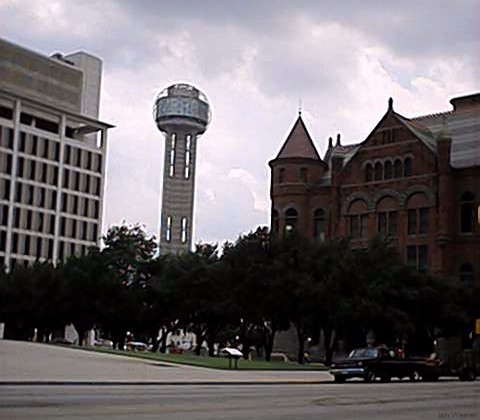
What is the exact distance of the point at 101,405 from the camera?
19.9 meters

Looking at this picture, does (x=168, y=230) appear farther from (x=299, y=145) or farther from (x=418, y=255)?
(x=418, y=255)

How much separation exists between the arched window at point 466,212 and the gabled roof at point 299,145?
17713 millimetres

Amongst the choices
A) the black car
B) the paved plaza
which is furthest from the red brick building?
the paved plaza

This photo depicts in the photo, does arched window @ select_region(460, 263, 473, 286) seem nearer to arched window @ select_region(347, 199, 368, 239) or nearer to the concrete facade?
arched window @ select_region(347, 199, 368, 239)

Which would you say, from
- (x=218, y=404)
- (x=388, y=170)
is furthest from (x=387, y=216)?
(x=218, y=404)

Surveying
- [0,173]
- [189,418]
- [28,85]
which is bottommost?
[189,418]

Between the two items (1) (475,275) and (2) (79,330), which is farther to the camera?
(1) (475,275)

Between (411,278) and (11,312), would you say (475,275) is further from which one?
(11,312)

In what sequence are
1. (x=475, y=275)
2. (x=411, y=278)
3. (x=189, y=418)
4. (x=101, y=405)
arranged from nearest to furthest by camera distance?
(x=189, y=418) < (x=101, y=405) < (x=411, y=278) < (x=475, y=275)

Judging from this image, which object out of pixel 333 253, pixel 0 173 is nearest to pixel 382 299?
pixel 333 253

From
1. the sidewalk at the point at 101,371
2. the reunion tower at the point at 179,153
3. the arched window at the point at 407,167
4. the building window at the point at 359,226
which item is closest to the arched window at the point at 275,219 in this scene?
the building window at the point at 359,226

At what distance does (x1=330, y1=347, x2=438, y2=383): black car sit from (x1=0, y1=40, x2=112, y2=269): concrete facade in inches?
1149

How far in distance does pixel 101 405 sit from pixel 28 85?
184ft

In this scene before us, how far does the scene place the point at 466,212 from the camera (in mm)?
82062
